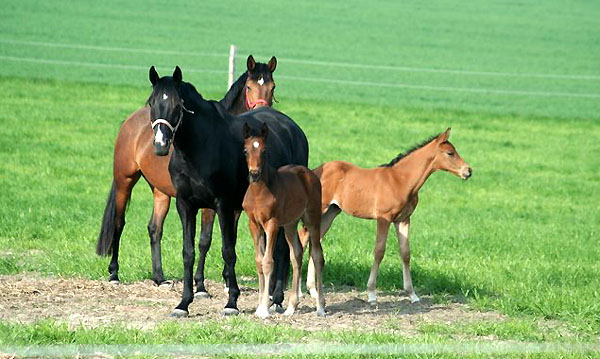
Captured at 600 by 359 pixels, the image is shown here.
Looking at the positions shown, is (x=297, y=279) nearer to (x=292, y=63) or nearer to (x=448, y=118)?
(x=448, y=118)

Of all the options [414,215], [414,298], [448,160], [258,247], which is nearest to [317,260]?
[258,247]

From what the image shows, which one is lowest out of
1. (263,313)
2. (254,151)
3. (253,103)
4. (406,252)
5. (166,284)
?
(166,284)

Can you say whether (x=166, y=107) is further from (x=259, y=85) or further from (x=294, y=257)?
(x=259, y=85)

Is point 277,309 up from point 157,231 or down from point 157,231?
down

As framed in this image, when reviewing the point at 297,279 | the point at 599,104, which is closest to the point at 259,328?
the point at 297,279

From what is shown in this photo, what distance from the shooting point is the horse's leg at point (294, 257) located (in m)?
9.32

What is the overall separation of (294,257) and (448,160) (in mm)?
1752

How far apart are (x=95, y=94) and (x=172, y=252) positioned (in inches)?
620

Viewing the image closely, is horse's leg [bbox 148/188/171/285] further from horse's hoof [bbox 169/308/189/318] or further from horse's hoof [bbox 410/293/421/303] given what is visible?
horse's hoof [bbox 410/293/421/303]

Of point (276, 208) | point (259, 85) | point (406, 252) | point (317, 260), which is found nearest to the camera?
point (276, 208)

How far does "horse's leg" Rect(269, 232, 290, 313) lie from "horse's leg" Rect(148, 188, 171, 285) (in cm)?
145

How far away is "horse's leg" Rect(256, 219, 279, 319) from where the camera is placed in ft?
29.4

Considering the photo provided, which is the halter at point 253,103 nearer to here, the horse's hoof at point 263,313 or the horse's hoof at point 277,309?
the horse's hoof at point 277,309

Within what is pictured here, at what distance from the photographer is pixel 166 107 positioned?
877 cm
